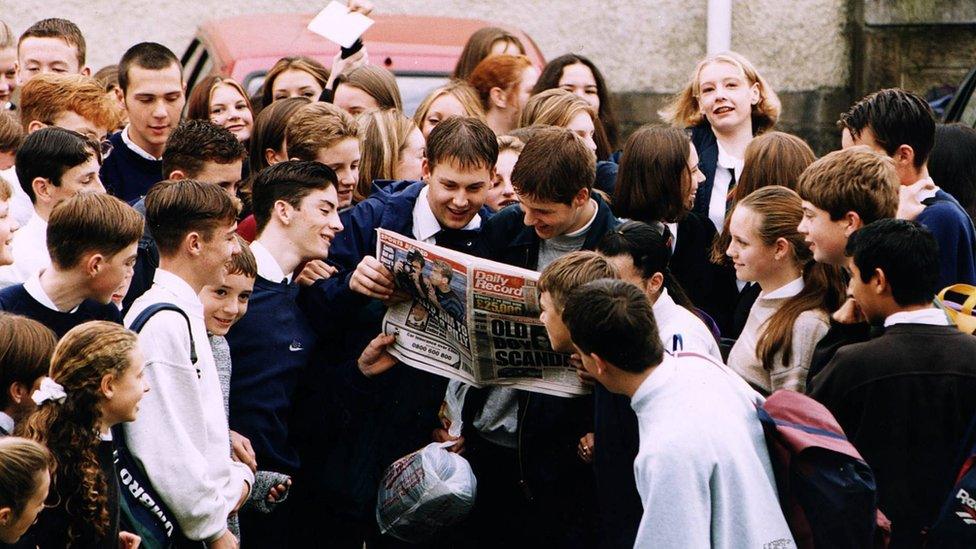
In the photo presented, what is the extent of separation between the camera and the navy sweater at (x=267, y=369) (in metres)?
4.42

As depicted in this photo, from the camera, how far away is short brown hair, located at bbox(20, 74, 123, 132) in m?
5.48

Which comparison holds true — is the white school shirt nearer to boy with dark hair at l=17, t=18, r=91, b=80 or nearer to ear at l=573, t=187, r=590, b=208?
ear at l=573, t=187, r=590, b=208

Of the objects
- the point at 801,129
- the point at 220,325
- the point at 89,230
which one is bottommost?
the point at 801,129

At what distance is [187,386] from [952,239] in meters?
2.50

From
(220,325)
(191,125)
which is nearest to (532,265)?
(220,325)

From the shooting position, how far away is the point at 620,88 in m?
11.7

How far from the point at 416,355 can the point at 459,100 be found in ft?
6.47

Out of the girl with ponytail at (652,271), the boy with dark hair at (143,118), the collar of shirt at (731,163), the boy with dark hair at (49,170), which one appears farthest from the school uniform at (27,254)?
the collar of shirt at (731,163)

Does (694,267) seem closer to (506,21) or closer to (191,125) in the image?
(191,125)

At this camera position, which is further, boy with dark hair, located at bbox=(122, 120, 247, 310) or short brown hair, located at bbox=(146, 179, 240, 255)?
boy with dark hair, located at bbox=(122, 120, 247, 310)

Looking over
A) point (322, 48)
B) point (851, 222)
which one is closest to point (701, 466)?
point (851, 222)

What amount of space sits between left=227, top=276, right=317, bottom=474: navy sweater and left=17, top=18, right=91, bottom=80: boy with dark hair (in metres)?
2.46

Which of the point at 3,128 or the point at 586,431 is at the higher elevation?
the point at 3,128

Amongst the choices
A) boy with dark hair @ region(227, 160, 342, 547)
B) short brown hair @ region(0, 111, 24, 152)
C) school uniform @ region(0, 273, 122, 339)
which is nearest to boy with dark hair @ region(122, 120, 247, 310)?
boy with dark hair @ region(227, 160, 342, 547)
